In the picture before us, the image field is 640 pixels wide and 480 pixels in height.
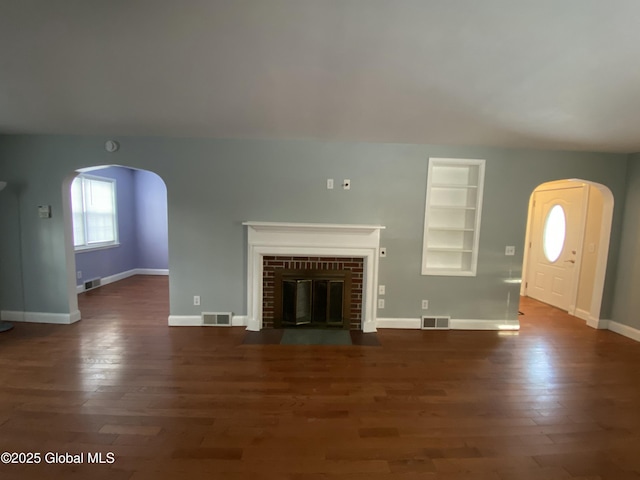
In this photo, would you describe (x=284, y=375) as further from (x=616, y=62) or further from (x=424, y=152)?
(x=616, y=62)

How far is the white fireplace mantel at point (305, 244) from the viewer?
3645 mm

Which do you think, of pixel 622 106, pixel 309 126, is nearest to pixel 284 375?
pixel 309 126

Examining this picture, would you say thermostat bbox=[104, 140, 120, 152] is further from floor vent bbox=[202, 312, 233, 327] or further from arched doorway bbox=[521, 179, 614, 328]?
arched doorway bbox=[521, 179, 614, 328]

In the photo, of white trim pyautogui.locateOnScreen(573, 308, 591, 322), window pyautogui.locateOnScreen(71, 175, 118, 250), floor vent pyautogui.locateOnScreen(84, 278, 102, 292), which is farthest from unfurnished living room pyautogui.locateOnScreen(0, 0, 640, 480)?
floor vent pyautogui.locateOnScreen(84, 278, 102, 292)

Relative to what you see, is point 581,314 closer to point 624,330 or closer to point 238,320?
point 624,330

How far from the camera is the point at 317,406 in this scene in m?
2.30

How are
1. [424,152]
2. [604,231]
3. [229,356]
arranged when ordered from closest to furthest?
[229,356], [424,152], [604,231]

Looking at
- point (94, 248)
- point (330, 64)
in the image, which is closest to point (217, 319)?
point (330, 64)

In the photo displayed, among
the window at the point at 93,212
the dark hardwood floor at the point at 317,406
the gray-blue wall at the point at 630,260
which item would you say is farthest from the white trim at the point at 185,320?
the gray-blue wall at the point at 630,260

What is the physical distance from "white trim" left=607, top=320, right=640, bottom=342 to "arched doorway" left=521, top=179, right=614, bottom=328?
159mm

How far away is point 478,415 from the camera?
2238 mm

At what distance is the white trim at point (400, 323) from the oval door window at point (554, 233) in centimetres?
310

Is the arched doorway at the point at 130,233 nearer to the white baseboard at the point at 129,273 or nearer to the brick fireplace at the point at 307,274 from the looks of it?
the white baseboard at the point at 129,273

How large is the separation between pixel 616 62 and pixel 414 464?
9.06ft
